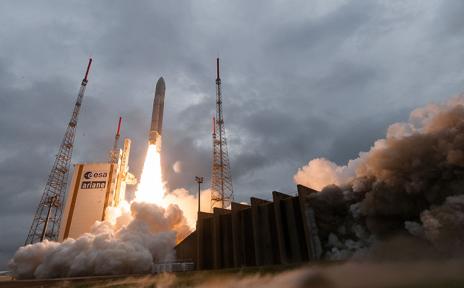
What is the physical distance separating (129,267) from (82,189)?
87.7ft

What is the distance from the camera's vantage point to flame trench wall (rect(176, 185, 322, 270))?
37.0 meters

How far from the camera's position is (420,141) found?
2956 centimetres

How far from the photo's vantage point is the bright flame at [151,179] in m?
61.2

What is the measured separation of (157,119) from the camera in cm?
6262

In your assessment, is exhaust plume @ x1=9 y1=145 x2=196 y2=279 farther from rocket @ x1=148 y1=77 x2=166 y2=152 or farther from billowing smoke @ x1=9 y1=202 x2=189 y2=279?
rocket @ x1=148 y1=77 x2=166 y2=152

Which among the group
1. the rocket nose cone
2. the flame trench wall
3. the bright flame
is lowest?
the flame trench wall

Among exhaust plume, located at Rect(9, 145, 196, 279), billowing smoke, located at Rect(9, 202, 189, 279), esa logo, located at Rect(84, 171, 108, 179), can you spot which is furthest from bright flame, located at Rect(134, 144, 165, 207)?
esa logo, located at Rect(84, 171, 108, 179)

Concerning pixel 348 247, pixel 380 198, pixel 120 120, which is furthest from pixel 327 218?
pixel 120 120

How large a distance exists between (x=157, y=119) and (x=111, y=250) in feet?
85.9

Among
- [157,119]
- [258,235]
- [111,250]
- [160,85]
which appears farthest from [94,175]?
[258,235]

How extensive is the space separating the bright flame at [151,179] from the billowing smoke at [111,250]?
3.72 m

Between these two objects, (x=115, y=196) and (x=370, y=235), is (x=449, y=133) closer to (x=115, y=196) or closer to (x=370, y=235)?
(x=370, y=235)

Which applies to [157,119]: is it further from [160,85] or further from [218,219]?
[218,219]

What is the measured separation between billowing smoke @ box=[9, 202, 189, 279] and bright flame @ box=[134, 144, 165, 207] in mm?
3720
